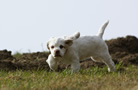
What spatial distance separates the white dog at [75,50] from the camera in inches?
243

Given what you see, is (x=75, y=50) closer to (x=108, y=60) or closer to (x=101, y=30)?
(x=108, y=60)

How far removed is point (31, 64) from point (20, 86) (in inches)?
134

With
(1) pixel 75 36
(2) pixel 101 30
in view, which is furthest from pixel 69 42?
(2) pixel 101 30

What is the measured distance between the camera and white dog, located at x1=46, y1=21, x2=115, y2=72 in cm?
618

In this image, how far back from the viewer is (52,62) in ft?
21.4

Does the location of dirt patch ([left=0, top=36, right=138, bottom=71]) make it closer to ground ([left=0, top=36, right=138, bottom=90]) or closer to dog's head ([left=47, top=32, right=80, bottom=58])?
ground ([left=0, top=36, right=138, bottom=90])

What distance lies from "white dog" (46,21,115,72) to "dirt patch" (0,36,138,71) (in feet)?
2.97

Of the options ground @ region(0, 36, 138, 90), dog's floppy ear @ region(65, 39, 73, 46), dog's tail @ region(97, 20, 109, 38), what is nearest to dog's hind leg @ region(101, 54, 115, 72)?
ground @ region(0, 36, 138, 90)

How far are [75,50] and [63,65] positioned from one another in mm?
1989

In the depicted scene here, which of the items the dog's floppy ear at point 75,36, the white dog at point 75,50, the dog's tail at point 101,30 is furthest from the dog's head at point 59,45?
the dog's tail at point 101,30

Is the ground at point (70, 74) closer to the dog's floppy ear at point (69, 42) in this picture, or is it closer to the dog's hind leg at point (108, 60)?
the dog's hind leg at point (108, 60)

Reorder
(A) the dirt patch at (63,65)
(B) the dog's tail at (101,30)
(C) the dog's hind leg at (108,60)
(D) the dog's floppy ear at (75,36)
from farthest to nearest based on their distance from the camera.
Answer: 1. (A) the dirt patch at (63,65)
2. (B) the dog's tail at (101,30)
3. (C) the dog's hind leg at (108,60)
4. (D) the dog's floppy ear at (75,36)

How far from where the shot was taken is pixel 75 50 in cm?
660

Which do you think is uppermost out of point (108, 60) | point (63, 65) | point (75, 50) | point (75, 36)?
point (75, 36)
